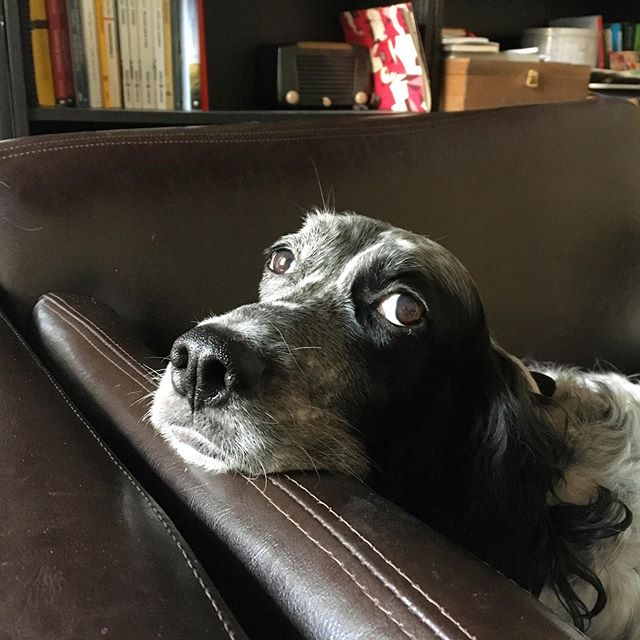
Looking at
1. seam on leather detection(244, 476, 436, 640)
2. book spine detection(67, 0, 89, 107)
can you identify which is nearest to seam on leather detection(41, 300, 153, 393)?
seam on leather detection(244, 476, 436, 640)

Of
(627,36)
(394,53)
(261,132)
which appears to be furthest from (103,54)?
(627,36)

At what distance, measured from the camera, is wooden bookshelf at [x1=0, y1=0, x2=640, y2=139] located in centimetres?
197

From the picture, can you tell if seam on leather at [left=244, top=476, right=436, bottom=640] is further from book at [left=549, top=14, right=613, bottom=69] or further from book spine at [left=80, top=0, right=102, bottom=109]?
book at [left=549, top=14, right=613, bottom=69]

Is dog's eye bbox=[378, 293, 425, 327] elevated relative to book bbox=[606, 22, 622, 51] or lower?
lower

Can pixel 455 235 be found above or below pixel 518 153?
below

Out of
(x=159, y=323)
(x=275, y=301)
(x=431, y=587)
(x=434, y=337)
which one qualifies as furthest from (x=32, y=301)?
(x=431, y=587)

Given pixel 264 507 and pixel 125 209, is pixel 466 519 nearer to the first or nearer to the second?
pixel 264 507

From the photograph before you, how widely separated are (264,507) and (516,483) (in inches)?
17.1

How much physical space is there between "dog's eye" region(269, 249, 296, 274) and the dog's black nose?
0.42 meters

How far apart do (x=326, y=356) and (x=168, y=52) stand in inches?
60.0

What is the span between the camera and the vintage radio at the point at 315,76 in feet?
8.21

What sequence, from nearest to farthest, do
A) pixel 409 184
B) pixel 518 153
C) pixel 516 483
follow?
pixel 516 483 < pixel 409 184 < pixel 518 153

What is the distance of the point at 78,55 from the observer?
6.88 feet

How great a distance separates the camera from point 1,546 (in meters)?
0.64
